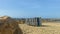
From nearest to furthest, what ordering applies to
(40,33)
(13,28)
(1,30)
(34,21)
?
(1,30), (13,28), (40,33), (34,21)

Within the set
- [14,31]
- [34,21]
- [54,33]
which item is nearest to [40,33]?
[54,33]

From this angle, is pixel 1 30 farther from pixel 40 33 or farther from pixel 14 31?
pixel 40 33

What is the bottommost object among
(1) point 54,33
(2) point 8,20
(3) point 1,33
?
(1) point 54,33

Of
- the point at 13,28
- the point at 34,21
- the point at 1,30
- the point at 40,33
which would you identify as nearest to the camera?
the point at 1,30

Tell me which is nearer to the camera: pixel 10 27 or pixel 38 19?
pixel 10 27

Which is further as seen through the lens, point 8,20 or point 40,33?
point 40,33

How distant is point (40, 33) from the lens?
1288cm

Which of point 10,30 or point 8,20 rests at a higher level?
point 8,20

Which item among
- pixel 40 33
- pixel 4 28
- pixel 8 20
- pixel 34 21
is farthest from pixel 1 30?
pixel 34 21

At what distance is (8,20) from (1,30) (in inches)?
10.8

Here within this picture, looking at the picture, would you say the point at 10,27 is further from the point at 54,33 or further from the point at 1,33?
the point at 54,33

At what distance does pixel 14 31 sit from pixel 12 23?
Answer: 0.22 m

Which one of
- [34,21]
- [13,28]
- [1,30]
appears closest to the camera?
[1,30]

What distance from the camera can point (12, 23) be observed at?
11.0ft
